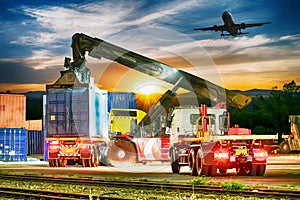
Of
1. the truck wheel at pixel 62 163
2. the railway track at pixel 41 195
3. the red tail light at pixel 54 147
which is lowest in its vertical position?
the railway track at pixel 41 195

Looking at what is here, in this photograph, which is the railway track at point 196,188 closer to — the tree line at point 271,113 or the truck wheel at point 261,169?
the truck wheel at point 261,169

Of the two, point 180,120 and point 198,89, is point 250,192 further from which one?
point 198,89

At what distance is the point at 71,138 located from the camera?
36656 millimetres

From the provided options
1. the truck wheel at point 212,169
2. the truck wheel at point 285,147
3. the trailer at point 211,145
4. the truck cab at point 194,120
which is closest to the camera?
the trailer at point 211,145

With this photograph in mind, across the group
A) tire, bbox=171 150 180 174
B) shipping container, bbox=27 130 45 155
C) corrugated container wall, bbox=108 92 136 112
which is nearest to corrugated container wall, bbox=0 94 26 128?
shipping container, bbox=27 130 45 155

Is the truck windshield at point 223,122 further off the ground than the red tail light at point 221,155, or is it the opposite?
the truck windshield at point 223,122

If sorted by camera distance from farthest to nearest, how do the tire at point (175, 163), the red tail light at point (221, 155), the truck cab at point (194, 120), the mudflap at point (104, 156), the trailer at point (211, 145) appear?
the mudflap at point (104, 156)
the tire at point (175, 163)
the truck cab at point (194, 120)
the trailer at point (211, 145)
the red tail light at point (221, 155)

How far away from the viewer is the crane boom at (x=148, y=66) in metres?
34.3

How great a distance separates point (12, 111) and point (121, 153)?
20.0 m

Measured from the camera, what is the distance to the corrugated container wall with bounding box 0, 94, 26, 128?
54125mm

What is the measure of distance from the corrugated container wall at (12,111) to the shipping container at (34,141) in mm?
9776

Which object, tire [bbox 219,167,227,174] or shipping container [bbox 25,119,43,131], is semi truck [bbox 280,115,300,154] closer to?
tire [bbox 219,167,227,174]

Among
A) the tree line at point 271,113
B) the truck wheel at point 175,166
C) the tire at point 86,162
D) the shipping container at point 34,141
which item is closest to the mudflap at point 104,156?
the tire at point 86,162

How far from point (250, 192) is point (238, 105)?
16.0 meters
